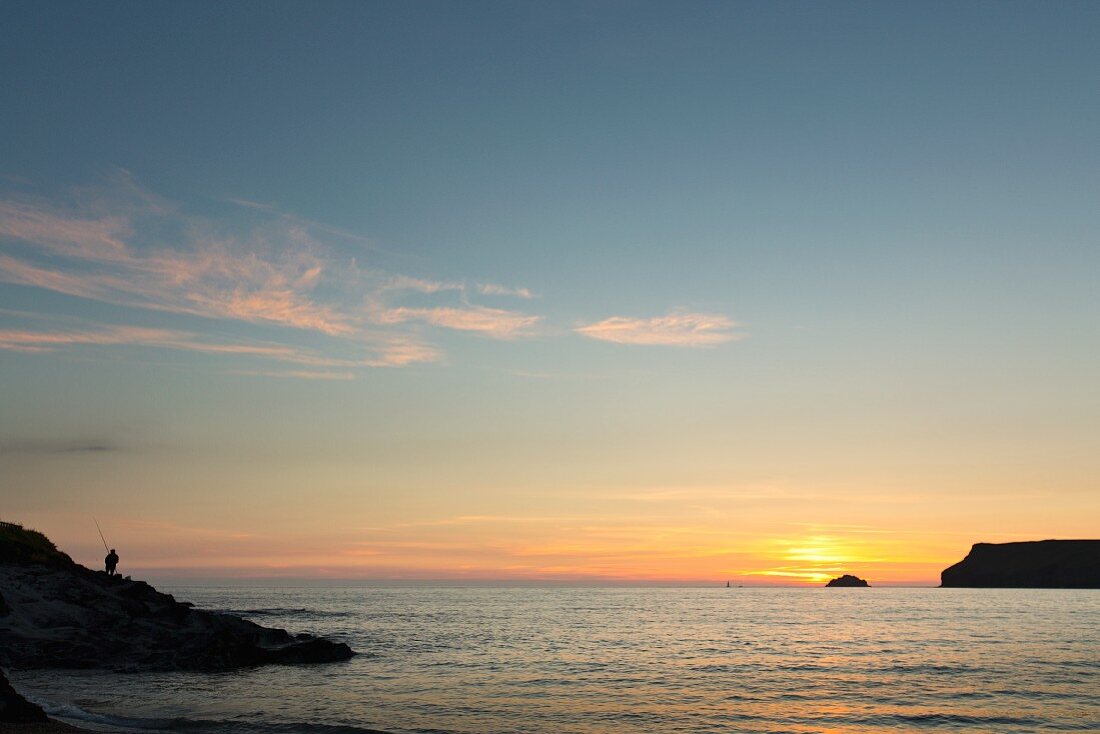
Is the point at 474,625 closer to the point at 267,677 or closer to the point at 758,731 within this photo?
the point at 267,677

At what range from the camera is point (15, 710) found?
2428 centimetres

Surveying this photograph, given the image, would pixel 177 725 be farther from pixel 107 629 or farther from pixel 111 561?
pixel 111 561

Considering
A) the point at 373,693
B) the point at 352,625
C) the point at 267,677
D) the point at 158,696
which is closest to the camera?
the point at 158,696

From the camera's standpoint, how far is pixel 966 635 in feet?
260

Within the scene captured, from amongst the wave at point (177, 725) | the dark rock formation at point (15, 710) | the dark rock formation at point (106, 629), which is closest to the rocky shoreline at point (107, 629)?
the dark rock formation at point (106, 629)

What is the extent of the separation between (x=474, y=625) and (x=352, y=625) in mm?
14334

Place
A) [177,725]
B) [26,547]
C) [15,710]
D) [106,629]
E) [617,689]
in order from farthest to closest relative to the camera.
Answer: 1. [26,547]
2. [106,629]
3. [617,689]
4. [177,725]
5. [15,710]

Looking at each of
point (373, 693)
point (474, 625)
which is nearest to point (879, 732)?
point (373, 693)

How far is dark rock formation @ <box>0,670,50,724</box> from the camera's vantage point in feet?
78.8

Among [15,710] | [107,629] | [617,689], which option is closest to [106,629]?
[107,629]

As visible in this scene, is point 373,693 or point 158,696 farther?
point 373,693

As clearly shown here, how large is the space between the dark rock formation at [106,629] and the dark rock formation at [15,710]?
Result: 778 inches

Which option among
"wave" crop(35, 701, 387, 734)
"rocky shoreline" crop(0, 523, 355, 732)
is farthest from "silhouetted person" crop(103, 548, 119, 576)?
"wave" crop(35, 701, 387, 734)

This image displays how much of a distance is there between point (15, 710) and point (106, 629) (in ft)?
81.3
